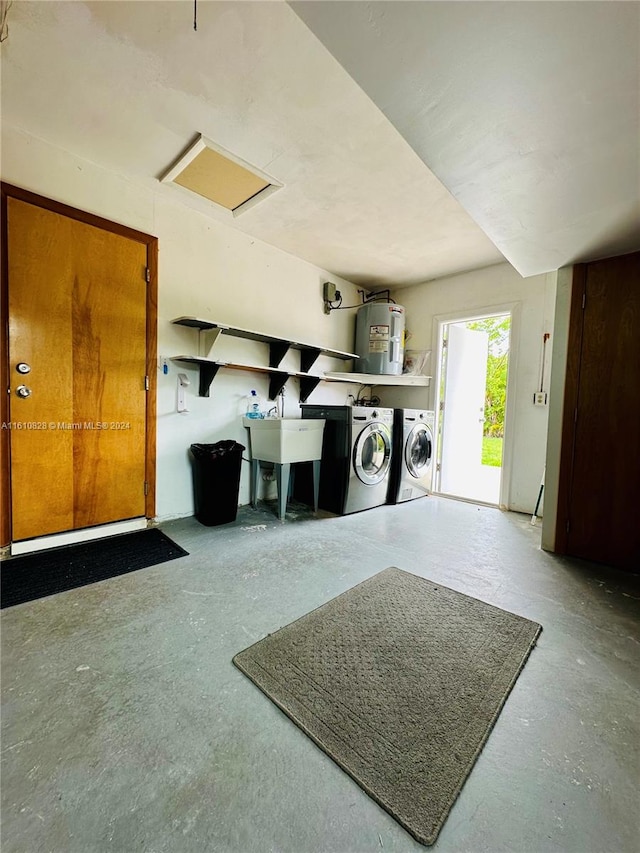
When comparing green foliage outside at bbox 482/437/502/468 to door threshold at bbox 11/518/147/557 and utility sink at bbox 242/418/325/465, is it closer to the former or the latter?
utility sink at bbox 242/418/325/465

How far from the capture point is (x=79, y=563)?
1.97 meters

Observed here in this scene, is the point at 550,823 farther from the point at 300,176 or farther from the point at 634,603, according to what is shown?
the point at 300,176

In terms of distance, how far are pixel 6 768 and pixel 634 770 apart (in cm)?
167

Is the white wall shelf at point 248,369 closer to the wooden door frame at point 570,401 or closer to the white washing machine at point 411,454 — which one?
the white washing machine at point 411,454

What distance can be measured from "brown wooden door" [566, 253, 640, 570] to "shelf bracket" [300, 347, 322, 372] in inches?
88.0

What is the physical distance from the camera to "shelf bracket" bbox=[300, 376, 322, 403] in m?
3.55

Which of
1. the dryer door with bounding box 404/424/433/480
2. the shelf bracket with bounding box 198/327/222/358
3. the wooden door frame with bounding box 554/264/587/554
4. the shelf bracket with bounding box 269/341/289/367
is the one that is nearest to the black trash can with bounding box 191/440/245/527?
the shelf bracket with bounding box 198/327/222/358

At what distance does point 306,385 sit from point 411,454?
1.36 m

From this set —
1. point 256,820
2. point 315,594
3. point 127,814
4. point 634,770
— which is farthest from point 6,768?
point 634,770

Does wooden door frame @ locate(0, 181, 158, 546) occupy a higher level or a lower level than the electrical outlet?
lower

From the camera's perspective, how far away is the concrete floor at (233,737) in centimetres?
75

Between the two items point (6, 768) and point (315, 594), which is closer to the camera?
point (6, 768)

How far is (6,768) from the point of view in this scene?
2.80 ft

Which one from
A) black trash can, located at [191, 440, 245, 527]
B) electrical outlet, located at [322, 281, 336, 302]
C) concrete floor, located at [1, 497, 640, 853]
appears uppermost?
electrical outlet, located at [322, 281, 336, 302]
